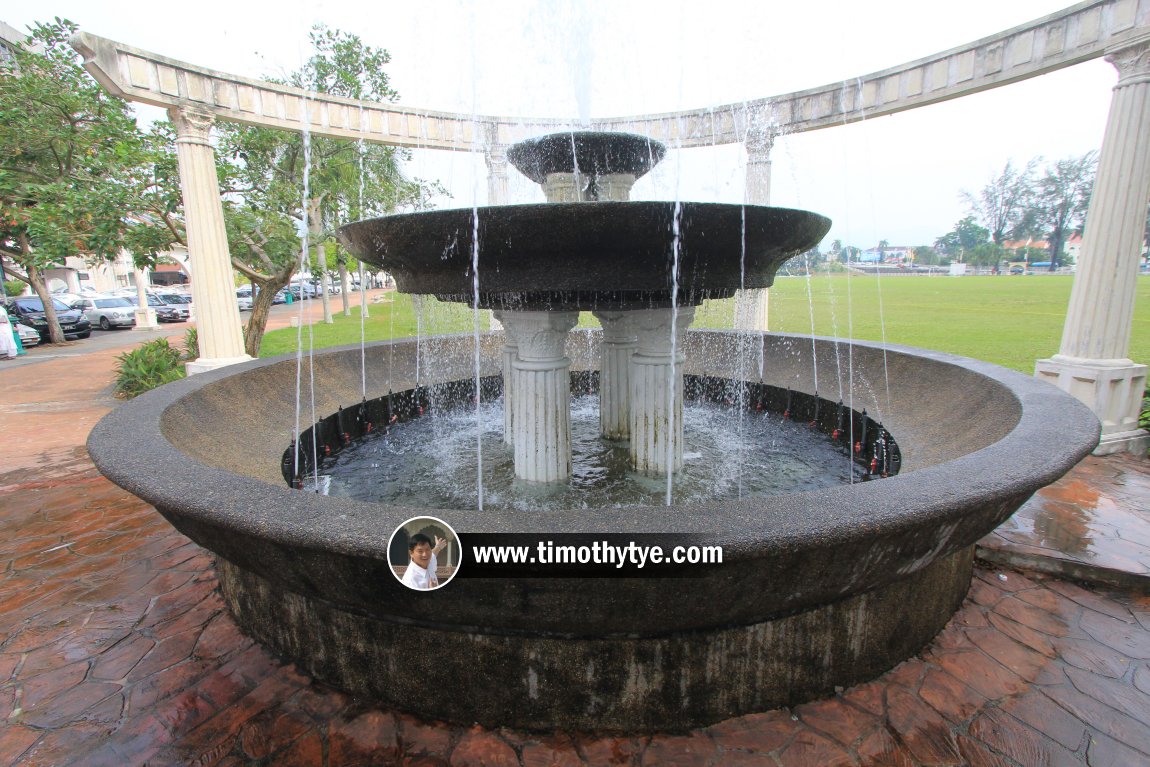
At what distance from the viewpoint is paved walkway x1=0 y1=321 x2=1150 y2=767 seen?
2705mm

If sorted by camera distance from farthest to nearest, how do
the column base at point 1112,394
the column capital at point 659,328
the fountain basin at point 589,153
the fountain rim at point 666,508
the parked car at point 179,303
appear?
the parked car at point 179,303, the column base at point 1112,394, the fountain basin at point 589,153, the column capital at point 659,328, the fountain rim at point 666,508

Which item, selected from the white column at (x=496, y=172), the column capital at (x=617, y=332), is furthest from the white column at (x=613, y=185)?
the white column at (x=496, y=172)

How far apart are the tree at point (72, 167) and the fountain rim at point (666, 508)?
31.4 feet

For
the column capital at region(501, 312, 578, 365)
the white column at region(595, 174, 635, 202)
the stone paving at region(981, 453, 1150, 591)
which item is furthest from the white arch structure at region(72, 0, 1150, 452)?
the column capital at region(501, 312, 578, 365)

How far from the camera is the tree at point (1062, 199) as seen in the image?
223 ft

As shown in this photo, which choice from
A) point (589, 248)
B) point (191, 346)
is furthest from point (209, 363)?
point (589, 248)

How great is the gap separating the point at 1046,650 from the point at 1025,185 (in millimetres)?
92963

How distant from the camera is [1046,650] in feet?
11.2

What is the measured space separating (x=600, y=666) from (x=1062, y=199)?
92564 mm

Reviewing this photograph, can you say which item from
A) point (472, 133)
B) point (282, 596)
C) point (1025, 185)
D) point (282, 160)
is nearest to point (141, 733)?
point (282, 596)

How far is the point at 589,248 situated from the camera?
3896mm

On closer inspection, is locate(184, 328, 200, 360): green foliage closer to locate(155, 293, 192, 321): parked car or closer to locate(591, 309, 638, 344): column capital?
locate(591, 309, 638, 344): column capital

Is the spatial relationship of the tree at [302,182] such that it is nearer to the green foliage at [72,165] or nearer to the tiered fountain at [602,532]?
the green foliage at [72,165]

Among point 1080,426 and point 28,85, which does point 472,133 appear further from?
point 1080,426
